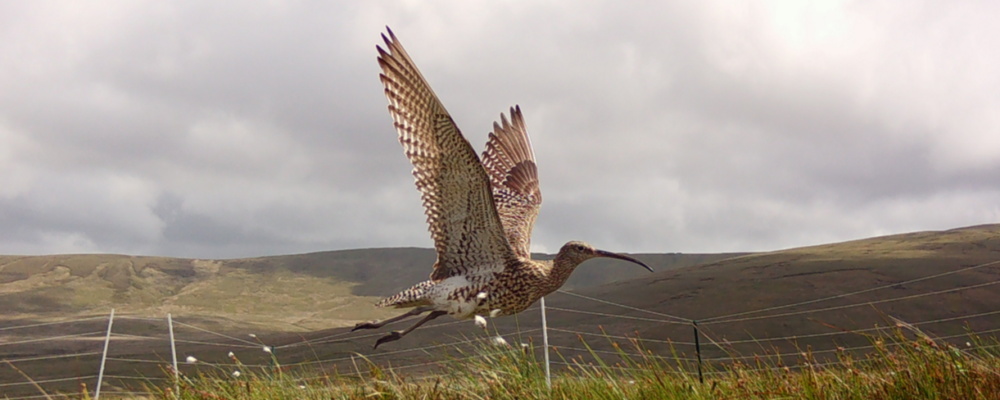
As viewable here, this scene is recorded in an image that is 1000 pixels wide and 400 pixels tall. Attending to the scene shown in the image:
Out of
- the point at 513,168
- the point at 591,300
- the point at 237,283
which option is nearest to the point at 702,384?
the point at 513,168

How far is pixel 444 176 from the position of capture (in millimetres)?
5578

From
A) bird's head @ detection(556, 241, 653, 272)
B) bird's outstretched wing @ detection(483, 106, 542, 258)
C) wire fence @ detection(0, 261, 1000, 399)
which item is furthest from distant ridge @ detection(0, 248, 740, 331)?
bird's head @ detection(556, 241, 653, 272)

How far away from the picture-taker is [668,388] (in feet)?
15.0

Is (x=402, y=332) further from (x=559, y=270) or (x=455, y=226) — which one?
(x=559, y=270)

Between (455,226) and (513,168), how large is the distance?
3.07 metres

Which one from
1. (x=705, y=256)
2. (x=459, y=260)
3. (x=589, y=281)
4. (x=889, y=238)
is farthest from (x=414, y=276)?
(x=459, y=260)

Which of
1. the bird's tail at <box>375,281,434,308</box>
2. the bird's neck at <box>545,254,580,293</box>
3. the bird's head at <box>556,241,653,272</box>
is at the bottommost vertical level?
the bird's tail at <box>375,281,434,308</box>

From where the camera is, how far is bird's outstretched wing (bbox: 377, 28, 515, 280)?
17.6 feet

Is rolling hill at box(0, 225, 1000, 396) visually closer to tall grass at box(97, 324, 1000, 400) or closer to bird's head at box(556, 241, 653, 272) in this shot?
tall grass at box(97, 324, 1000, 400)

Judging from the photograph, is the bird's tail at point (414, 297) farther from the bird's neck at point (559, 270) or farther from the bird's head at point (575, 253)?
the bird's head at point (575, 253)

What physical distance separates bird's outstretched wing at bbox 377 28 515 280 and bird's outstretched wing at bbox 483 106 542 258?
6.84 feet

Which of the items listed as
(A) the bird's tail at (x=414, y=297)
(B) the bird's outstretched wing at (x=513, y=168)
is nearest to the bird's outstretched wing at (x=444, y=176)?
(A) the bird's tail at (x=414, y=297)

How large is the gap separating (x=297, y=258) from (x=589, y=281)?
153 feet

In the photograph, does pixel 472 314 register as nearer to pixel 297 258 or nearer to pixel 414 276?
pixel 414 276
